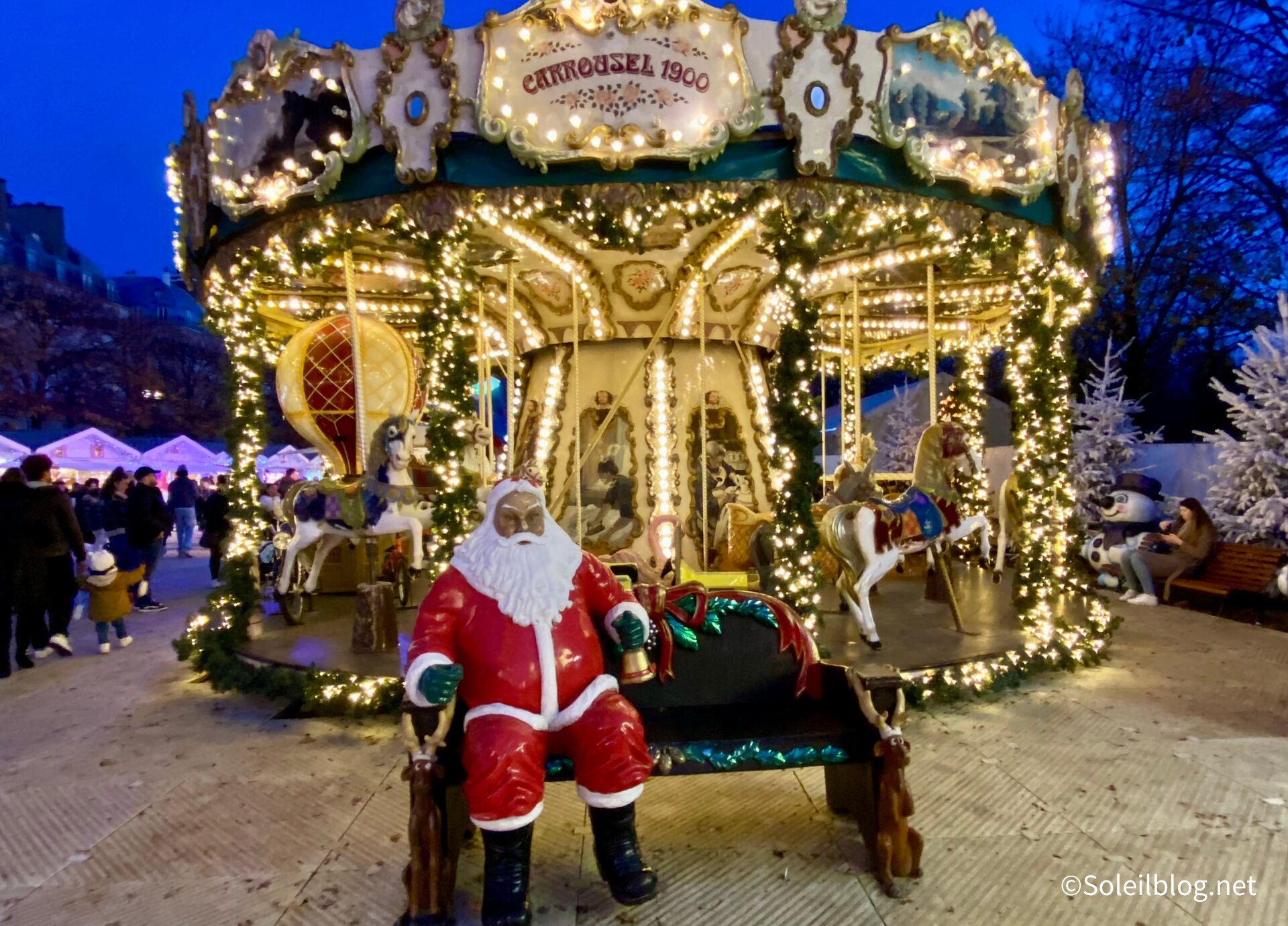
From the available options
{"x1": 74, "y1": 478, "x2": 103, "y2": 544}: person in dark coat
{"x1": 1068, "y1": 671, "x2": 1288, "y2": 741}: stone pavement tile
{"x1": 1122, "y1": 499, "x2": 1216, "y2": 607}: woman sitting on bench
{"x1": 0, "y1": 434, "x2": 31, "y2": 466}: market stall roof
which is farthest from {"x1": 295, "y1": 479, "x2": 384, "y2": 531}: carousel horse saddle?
{"x1": 0, "y1": 434, "x2": 31, "y2": 466}: market stall roof

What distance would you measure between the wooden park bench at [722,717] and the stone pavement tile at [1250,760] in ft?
6.99

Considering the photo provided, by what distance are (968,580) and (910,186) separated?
18.0 feet

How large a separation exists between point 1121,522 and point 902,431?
19.8 feet

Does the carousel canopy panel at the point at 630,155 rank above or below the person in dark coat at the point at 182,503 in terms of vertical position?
above

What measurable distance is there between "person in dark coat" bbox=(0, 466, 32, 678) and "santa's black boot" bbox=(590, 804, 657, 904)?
19.4ft

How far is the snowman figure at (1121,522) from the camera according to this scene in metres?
10.2

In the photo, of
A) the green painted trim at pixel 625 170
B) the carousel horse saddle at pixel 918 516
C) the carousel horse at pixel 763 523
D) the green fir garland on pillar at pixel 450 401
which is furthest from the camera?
the carousel horse at pixel 763 523

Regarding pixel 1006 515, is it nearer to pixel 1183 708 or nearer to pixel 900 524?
pixel 900 524

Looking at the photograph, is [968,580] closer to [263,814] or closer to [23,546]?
[263,814]

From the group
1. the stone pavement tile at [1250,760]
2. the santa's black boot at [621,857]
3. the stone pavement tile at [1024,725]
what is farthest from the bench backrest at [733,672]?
the stone pavement tile at [1250,760]

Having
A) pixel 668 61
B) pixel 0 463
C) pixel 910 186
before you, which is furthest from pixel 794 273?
pixel 0 463

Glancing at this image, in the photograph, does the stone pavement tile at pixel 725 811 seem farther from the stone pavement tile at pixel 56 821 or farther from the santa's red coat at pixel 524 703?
the stone pavement tile at pixel 56 821

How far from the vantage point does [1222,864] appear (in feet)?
10.6

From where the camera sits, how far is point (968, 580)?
9.31 meters
